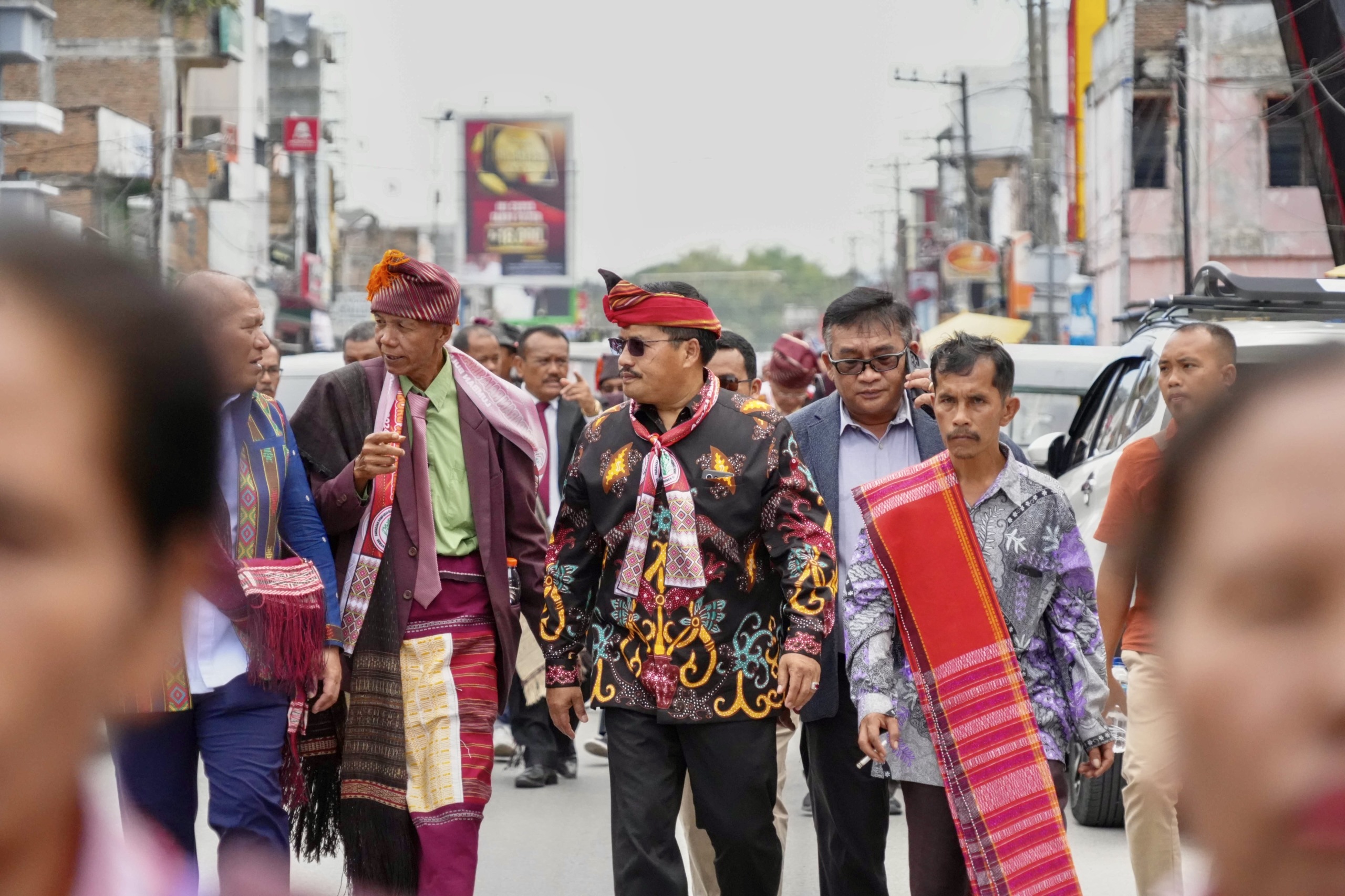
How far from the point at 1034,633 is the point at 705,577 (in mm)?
955

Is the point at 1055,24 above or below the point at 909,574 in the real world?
above

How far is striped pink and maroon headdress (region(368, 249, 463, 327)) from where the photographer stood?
536 centimetres

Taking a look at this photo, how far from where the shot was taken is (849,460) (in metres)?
5.56

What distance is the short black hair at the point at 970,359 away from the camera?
488cm

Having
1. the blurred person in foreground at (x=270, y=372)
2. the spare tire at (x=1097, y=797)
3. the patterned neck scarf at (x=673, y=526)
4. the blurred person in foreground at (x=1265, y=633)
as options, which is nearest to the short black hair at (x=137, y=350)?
the blurred person in foreground at (x=1265, y=633)

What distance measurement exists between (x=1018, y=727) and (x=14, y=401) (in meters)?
3.93

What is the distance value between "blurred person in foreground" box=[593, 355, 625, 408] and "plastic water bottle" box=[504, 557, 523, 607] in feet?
17.9

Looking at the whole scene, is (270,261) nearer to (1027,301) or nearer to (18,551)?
(1027,301)

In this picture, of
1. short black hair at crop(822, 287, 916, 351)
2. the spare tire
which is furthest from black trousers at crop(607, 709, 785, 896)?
the spare tire

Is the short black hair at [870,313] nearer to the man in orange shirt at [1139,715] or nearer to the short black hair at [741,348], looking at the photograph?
the man in orange shirt at [1139,715]

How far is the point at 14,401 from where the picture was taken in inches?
35.7

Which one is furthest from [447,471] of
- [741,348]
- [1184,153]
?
[1184,153]

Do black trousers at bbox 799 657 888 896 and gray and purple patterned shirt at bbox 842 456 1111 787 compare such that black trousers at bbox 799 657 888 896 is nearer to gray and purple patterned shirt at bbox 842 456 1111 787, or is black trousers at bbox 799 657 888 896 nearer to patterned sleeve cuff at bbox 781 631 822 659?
patterned sleeve cuff at bbox 781 631 822 659

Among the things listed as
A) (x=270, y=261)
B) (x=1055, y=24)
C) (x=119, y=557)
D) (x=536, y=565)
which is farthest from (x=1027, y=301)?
(x=119, y=557)
